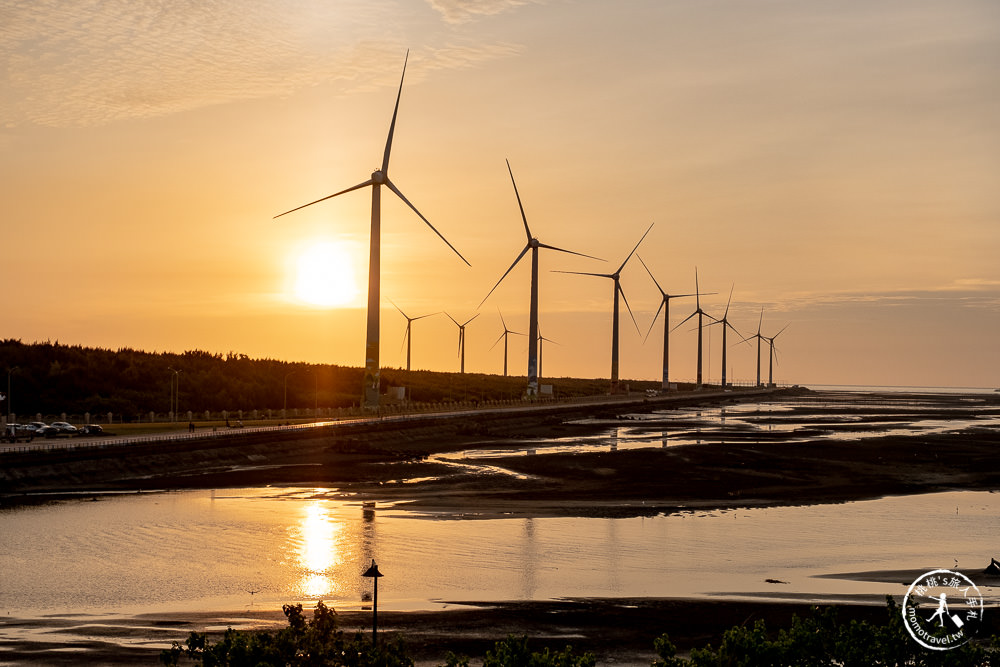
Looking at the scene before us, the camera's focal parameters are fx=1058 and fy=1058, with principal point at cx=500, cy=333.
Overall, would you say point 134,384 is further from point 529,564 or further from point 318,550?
point 529,564

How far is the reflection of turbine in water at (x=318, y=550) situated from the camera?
38094 mm

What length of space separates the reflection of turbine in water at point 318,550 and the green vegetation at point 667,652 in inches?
597

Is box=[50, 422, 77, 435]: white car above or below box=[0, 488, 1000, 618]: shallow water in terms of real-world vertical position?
above

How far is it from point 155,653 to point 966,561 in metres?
31.4

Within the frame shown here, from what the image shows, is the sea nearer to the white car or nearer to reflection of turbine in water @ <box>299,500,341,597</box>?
reflection of turbine in water @ <box>299,500,341,597</box>

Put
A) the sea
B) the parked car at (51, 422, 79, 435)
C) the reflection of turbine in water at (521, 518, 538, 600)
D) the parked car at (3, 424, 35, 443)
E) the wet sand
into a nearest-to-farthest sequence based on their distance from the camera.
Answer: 1. the wet sand
2. the sea
3. the reflection of turbine in water at (521, 518, 538, 600)
4. the parked car at (3, 424, 35, 443)
5. the parked car at (51, 422, 79, 435)

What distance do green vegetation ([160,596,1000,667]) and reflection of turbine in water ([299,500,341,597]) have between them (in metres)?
15.2

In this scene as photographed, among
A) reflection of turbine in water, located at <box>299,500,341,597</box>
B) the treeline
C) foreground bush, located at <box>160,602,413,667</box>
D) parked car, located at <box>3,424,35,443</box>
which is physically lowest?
reflection of turbine in water, located at <box>299,500,341,597</box>

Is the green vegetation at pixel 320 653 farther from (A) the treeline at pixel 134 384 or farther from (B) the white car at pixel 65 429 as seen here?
(A) the treeline at pixel 134 384

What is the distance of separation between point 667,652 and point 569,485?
49.6 m

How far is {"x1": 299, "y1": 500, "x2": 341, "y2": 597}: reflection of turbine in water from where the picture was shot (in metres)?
38.1

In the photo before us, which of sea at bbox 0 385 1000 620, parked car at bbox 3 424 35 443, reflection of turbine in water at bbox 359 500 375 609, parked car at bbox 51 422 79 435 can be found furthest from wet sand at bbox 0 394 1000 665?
parked car at bbox 51 422 79 435

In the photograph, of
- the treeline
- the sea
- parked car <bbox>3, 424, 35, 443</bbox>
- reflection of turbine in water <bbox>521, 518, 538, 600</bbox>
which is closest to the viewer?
the sea

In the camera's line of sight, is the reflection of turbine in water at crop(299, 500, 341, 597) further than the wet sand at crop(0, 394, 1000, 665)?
Yes
